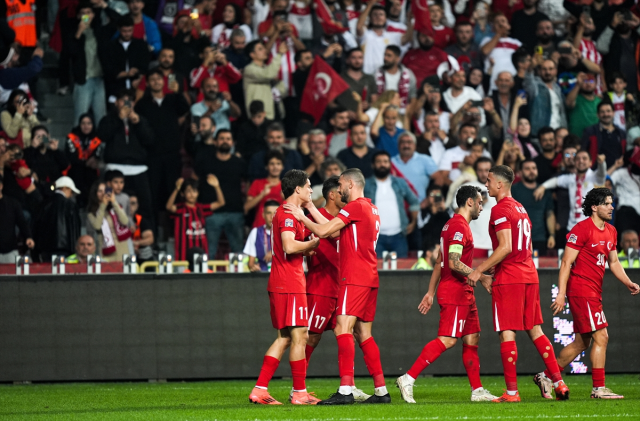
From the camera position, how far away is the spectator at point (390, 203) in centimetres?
1584

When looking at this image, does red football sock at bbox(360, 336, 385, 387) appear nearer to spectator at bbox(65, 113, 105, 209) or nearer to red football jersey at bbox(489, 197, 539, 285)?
red football jersey at bbox(489, 197, 539, 285)

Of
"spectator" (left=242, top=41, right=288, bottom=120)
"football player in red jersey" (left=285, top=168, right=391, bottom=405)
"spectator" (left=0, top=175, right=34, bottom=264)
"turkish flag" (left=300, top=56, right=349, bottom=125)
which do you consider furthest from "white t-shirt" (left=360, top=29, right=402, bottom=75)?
"football player in red jersey" (left=285, top=168, right=391, bottom=405)

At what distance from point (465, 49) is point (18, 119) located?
8642 millimetres

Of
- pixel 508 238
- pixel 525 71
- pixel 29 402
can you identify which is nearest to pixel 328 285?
pixel 508 238

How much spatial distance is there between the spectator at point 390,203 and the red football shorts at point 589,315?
17.8ft

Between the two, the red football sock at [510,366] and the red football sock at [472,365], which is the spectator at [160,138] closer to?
the red football sock at [472,365]

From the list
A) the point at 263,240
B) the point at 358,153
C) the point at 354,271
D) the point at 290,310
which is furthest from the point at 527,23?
the point at 290,310

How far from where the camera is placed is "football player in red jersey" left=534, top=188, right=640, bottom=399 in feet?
34.4

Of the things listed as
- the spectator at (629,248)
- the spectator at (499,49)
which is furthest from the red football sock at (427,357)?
the spectator at (499,49)

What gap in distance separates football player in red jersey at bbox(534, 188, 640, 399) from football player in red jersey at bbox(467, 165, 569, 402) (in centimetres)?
41

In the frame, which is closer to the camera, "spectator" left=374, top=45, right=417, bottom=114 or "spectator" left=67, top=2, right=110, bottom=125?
"spectator" left=67, top=2, right=110, bottom=125

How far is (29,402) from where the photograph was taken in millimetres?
10984

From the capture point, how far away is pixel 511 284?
403 inches

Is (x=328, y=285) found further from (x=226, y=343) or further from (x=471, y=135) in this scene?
(x=471, y=135)
